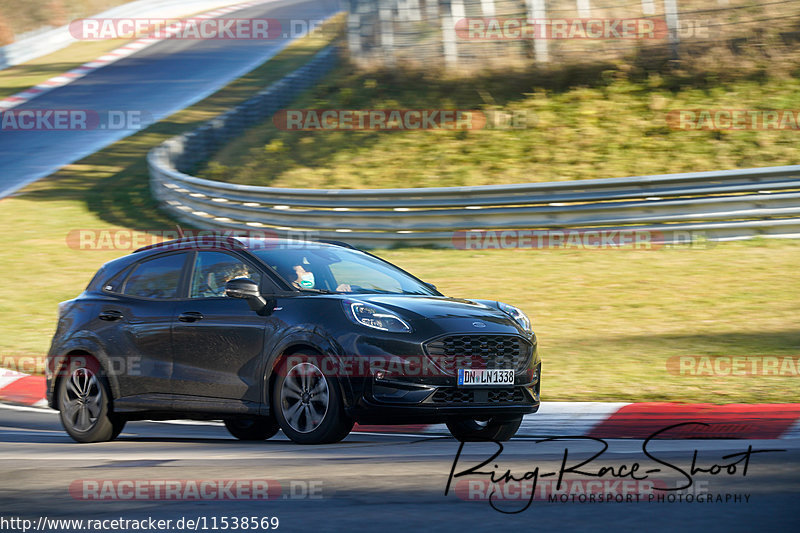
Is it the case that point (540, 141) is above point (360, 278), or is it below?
below

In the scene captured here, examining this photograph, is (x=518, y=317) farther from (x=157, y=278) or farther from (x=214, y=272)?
(x=157, y=278)

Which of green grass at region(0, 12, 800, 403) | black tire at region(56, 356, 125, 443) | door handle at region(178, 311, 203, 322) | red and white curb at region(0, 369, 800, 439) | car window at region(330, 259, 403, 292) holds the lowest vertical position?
green grass at region(0, 12, 800, 403)

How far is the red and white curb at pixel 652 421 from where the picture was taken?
8039 mm

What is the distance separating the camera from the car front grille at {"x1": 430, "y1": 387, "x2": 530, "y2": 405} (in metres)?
7.37

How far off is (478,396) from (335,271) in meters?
1.51

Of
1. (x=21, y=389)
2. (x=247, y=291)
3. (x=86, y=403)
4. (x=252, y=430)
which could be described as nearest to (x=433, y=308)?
(x=247, y=291)

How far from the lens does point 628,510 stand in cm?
538

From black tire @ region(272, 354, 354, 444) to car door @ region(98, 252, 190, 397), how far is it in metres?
1.08

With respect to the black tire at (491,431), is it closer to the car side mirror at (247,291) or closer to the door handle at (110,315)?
the car side mirror at (247,291)

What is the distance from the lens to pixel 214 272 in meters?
8.33

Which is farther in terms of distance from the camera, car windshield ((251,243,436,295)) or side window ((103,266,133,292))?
side window ((103,266,133,292))

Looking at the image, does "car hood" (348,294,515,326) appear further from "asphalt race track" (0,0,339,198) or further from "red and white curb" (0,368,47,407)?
"asphalt race track" (0,0,339,198)

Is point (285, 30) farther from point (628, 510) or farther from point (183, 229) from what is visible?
point (628, 510)

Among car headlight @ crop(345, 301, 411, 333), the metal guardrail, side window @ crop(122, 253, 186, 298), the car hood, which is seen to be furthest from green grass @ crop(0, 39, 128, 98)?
car headlight @ crop(345, 301, 411, 333)
